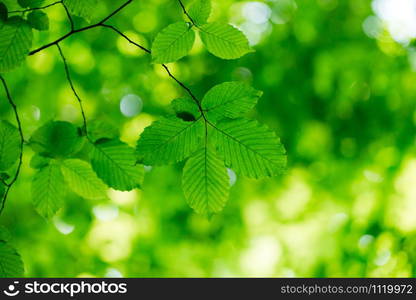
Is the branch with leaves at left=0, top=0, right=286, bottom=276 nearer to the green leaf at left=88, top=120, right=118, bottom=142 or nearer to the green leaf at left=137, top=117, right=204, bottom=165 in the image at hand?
the green leaf at left=137, top=117, right=204, bottom=165

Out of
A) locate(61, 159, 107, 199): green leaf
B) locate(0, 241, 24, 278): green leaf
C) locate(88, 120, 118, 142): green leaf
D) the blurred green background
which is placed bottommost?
locate(0, 241, 24, 278): green leaf

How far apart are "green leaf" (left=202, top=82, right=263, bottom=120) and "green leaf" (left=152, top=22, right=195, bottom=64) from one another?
0.10 meters

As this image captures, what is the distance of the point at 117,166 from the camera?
0.92 metres

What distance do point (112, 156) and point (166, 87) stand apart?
3142 millimetres

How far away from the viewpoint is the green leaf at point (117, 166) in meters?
0.92

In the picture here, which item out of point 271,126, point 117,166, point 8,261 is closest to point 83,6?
point 117,166

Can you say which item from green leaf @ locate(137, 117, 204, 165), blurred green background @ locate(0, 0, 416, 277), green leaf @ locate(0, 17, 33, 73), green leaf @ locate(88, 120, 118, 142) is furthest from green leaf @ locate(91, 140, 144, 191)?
blurred green background @ locate(0, 0, 416, 277)

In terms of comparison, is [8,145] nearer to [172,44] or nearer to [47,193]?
[47,193]

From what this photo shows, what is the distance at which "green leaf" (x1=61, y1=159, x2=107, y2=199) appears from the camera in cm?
99

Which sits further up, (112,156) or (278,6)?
(278,6)

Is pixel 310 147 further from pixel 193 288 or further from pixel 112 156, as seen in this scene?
pixel 112 156

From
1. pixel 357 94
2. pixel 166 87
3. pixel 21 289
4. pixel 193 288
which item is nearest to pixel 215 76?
pixel 166 87

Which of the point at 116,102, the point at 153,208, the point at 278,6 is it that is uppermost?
the point at 278,6

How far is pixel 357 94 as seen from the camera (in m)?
3.91
